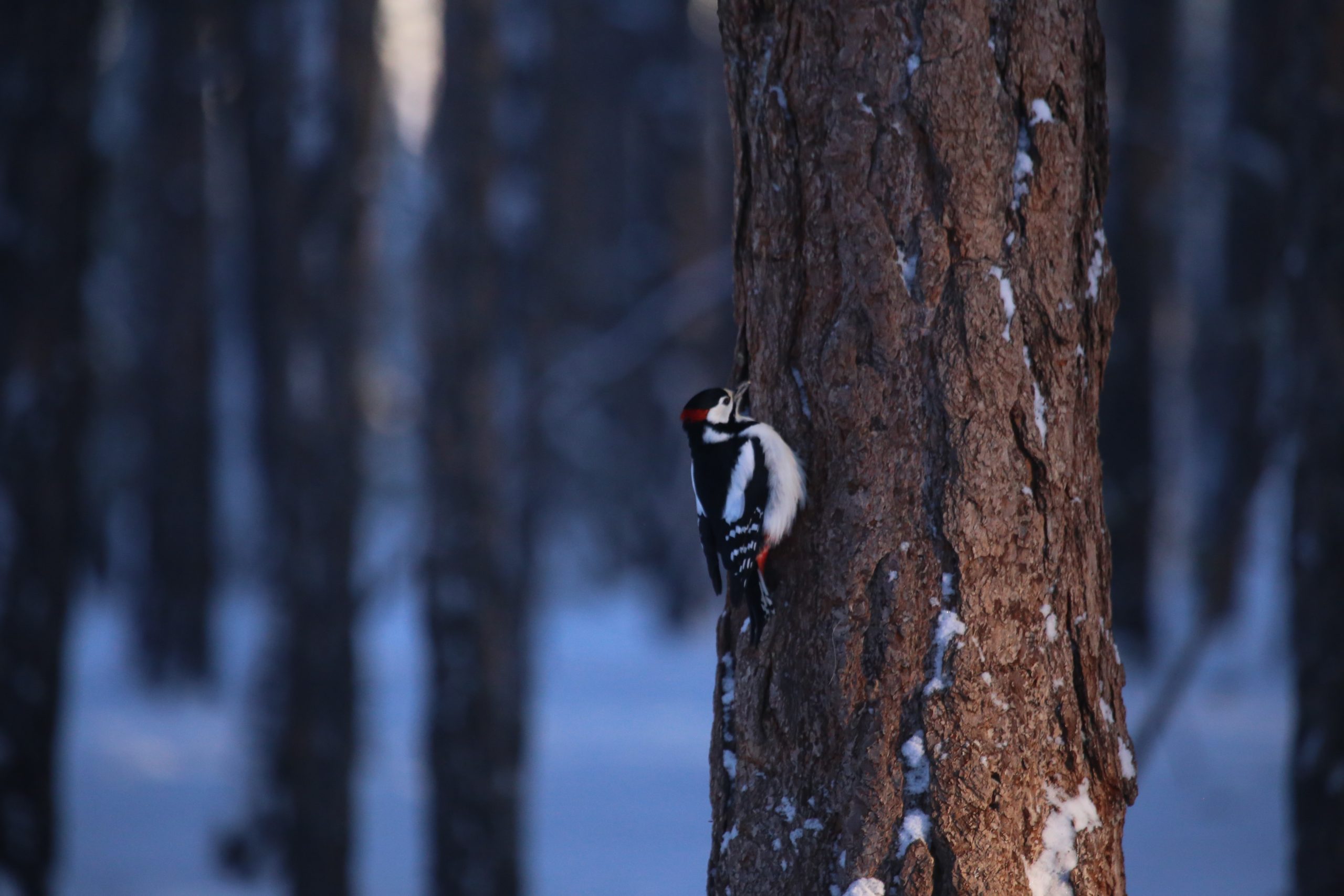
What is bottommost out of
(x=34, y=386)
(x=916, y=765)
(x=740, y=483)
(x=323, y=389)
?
(x=916, y=765)

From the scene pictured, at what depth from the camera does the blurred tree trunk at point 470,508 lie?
552 centimetres

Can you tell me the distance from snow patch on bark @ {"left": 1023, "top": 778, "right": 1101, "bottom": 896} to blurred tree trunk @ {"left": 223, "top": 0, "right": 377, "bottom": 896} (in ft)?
14.1

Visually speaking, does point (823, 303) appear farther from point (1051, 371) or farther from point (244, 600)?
point (244, 600)

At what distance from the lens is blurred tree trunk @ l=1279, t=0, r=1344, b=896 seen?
12.9 ft

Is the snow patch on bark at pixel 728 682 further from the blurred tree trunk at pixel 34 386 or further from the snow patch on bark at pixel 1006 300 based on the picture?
the blurred tree trunk at pixel 34 386

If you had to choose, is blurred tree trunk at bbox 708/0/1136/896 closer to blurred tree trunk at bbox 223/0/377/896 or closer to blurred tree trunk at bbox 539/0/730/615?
blurred tree trunk at bbox 223/0/377/896

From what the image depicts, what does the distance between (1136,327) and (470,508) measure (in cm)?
650

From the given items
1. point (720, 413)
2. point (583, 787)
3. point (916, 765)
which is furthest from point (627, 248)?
point (916, 765)

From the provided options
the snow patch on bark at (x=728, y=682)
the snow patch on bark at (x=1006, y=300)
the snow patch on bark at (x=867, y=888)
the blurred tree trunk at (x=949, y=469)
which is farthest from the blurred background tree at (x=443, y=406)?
the snow patch on bark at (x=867, y=888)

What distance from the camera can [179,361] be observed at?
11.2m

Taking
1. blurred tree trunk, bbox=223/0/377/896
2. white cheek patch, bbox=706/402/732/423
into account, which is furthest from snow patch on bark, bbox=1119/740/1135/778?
blurred tree trunk, bbox=223/0/377/896

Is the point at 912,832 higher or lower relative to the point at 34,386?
lower

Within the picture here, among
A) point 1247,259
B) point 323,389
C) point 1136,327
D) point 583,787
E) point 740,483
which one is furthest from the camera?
point 1247,259

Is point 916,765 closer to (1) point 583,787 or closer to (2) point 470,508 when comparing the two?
(2) point 470,508
